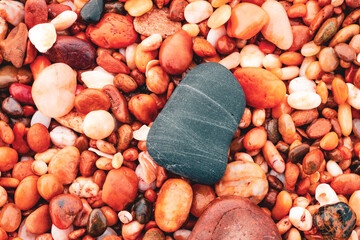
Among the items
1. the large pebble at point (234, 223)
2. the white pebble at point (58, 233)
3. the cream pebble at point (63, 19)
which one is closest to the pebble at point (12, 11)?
the cream pebble at point (63, 19)

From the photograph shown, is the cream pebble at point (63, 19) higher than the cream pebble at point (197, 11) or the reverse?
the reverse

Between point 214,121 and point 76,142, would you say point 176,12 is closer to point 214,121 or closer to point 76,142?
point 214,121

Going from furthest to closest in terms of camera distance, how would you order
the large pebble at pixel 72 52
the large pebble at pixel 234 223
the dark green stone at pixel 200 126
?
1. the large pebble at pixel 72 52
2. the dark green stone at pixel 200 126
3. the large pebble at pixel 234 223

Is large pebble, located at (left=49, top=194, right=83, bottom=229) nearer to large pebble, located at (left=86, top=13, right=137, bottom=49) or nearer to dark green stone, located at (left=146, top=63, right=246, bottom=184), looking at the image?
dark green stone, located at (left=146, top=63, right=246, bottom=184)

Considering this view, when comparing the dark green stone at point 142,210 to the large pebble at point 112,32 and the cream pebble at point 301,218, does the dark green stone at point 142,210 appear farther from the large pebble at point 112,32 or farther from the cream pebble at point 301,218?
the large pebble at point 112,32

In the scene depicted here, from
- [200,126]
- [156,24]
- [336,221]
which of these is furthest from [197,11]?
[336,221]

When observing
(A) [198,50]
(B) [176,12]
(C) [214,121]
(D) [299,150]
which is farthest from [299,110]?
(B) [176,12]
